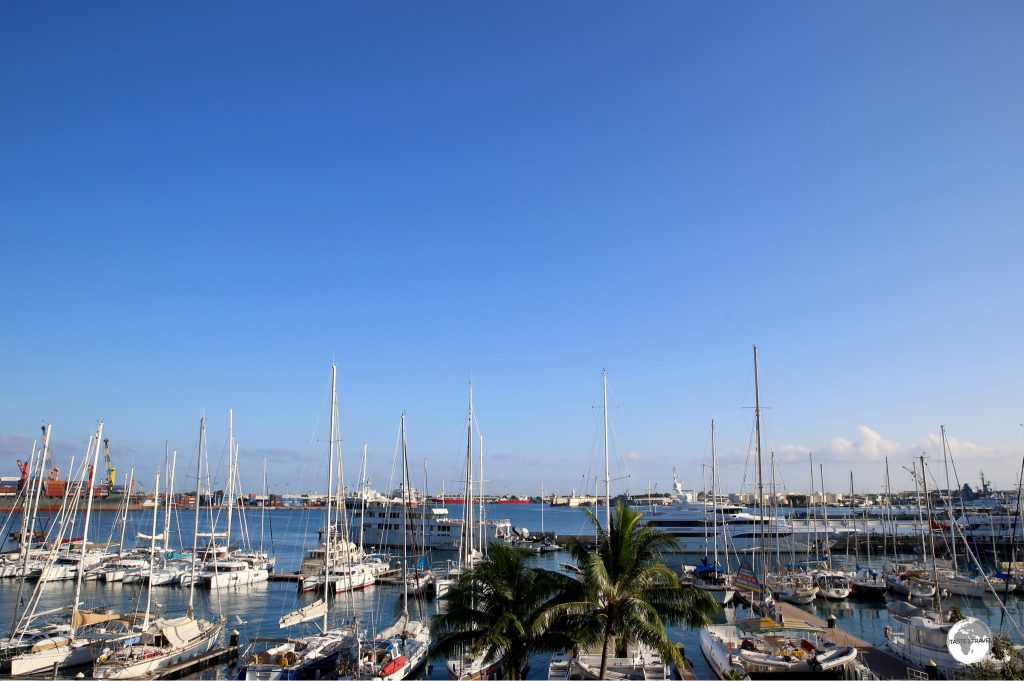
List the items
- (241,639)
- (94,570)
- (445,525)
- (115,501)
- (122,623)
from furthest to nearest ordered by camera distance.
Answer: (115,501), (445,525), (94,570), (241,639), (122,623)

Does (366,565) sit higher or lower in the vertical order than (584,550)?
lower

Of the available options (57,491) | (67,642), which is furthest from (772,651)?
(57,491)

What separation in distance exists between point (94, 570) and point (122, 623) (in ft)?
118

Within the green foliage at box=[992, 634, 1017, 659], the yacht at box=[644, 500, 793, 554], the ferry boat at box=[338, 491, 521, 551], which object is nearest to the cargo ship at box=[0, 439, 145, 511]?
the ferry boat at box=[338, 491, 521, 551]

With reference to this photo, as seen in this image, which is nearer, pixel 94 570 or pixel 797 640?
pixel 797 640

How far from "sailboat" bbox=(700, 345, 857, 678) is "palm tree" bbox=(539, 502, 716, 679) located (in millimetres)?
7128

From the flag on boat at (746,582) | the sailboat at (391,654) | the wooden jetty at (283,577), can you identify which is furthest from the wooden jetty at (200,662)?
the flag on boat at (746,582)

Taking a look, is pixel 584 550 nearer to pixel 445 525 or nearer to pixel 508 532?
pixel 445 525

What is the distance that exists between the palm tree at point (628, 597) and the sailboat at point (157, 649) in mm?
23215

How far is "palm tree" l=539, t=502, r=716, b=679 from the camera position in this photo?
1902cm

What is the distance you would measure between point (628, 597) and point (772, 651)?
14710 millimetres

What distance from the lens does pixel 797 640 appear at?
3155 centimetres

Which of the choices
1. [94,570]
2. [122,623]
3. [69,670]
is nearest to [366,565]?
[94,570]

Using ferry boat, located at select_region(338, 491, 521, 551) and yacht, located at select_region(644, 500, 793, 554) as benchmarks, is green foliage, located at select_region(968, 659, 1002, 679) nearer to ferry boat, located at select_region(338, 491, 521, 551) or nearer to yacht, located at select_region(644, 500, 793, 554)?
yacht, located at select_region(644, 500, 793, 554)
